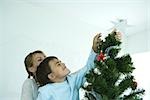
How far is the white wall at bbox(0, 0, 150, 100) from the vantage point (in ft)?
7.75

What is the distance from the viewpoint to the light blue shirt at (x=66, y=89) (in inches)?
47.9

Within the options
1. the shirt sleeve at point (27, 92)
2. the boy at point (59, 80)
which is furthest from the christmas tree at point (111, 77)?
the shirt sleeve at point (27, 92)

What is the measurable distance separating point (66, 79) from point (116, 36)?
34 centimetres

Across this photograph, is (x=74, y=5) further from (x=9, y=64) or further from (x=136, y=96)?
(x=136, y=96)

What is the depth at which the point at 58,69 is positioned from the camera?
128 centimetres

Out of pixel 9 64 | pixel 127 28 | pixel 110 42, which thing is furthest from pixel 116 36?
pixel 127 28

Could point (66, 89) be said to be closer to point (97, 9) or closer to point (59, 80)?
point (59, 80)

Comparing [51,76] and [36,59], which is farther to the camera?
[36,59]

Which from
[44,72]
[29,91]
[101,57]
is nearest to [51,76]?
[44,72]

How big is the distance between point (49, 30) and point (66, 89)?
4.30ft

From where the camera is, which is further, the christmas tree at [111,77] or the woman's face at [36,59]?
the woman's face at [36,59]

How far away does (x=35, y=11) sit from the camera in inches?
97.7

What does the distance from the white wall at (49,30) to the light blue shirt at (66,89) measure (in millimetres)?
1160

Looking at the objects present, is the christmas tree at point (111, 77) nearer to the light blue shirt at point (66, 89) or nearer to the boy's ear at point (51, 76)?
the light blue shirt at point (66, 89)
